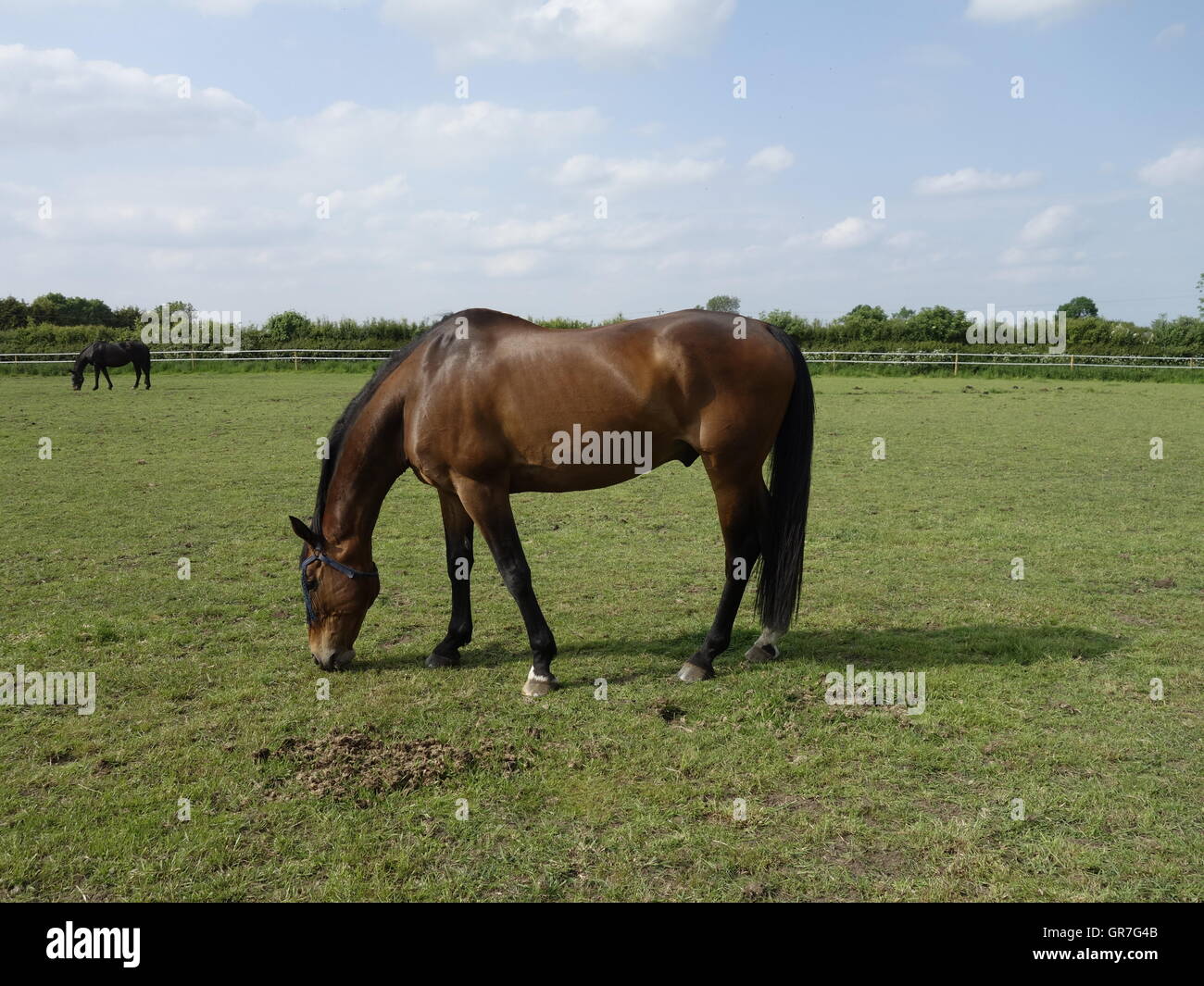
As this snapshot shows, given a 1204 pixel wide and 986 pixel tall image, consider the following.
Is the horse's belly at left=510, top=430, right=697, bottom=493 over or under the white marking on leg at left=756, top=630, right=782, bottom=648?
over

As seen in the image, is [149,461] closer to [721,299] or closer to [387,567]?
[387,567]

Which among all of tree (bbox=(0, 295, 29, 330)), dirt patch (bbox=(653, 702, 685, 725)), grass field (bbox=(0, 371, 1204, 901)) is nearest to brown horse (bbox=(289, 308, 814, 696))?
dirt patch (bbox=(653, 702, 685, 725))

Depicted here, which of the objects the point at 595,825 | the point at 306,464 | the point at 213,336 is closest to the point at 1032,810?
the point at 595,825

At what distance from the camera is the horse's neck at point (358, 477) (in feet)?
17.7

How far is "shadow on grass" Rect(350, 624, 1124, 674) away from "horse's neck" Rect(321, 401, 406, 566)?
878 mm

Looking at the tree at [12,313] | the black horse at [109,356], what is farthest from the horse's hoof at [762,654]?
the tree at [12,313]

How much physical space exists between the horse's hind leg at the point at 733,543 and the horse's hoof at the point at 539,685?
0.81 metres

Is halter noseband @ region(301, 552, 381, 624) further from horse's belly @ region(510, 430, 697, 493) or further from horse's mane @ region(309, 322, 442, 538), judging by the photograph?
horse's belly @ region(510, 430, 697, 493)

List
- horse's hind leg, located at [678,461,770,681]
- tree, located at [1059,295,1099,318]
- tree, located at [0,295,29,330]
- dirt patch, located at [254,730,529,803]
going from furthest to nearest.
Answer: tree, located at [1059,295,1099,318] < tree, located at [0,295,29,330] < horse's hind leg, located at [678,461,770,681] < dirt patch, located at [254,730,529,803]

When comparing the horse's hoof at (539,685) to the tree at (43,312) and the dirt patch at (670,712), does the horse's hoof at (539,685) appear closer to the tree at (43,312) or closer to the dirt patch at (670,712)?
the dirt patch at (670,712)

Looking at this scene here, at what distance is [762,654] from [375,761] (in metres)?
2.61

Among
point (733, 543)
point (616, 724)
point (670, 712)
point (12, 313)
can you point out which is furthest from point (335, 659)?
point (12, 313)

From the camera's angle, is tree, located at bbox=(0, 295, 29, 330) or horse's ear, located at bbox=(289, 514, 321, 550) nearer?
horse's ear, located at bbox=(289, 514, 321, 550)

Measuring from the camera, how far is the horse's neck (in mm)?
5406
